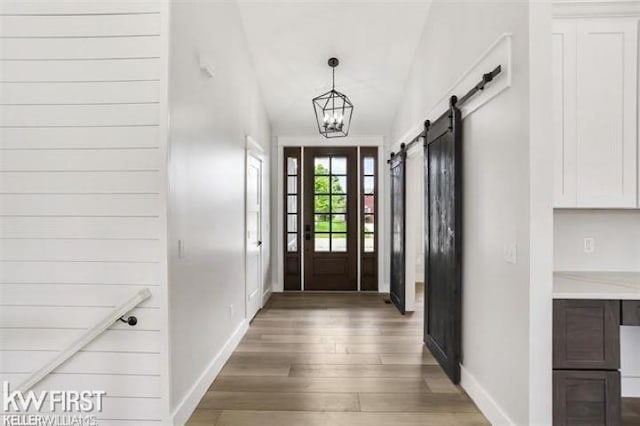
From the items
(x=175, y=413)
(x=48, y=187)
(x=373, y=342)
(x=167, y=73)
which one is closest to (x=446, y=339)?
(x=373, y=342)

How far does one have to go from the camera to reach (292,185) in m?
6.42

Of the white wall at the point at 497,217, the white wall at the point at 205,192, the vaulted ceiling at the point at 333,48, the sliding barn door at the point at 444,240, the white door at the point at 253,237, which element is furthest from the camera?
the white door at the point at 253,237

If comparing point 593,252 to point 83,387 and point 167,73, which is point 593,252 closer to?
point 167,73

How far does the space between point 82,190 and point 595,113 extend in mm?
3062

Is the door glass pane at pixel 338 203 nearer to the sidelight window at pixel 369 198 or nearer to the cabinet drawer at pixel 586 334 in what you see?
the sidelight window at pixel 369 198

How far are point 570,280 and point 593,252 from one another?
454mm

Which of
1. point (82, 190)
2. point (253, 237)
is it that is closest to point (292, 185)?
point (253, 237)

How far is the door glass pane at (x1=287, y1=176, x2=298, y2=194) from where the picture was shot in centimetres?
640

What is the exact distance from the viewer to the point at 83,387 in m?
2.30

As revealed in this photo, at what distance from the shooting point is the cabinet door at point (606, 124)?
226cm

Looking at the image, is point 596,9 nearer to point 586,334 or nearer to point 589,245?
point 589,245

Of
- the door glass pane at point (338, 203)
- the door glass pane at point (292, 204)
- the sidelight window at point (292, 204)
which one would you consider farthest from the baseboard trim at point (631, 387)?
the door glass pane at point (292, 204)

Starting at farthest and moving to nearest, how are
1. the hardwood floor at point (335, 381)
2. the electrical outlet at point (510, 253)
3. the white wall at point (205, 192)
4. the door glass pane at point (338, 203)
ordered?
the door glass pane at point (338, 203), the hardwood floor at point (335, 381), the white wall at point (205, 192), the electrical outlet at point (510, 253)

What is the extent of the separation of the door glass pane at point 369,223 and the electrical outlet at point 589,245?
392cm
